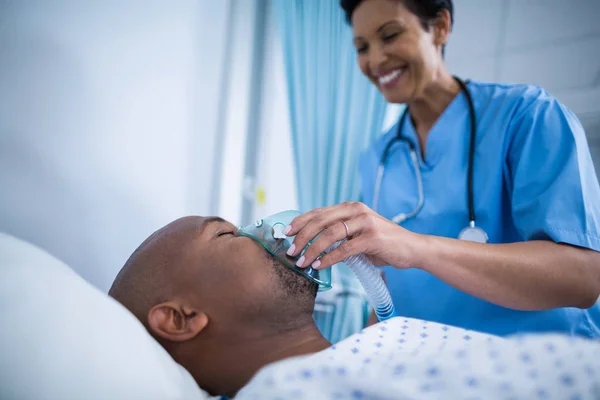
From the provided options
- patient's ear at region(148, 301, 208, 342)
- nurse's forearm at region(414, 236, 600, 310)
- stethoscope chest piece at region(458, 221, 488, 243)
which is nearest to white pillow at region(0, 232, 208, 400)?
patient's ear at region(148, 301, 208, 342)

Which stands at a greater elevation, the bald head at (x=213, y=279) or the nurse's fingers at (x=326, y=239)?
the nurse's fingers at (x=326, y=239)

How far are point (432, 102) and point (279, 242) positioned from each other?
0.80m

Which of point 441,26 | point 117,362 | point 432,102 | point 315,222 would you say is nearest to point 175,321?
point 117,362

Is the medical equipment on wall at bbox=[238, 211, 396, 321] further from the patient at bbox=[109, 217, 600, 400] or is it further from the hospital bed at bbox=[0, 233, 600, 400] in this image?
the hospital bed at bbox=[0, 233, 600, 400]

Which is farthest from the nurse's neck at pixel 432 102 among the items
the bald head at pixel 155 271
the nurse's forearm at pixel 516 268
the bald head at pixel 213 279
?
the bald head at pixel 155 271

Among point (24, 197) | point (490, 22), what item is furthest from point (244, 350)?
point (490, 22)

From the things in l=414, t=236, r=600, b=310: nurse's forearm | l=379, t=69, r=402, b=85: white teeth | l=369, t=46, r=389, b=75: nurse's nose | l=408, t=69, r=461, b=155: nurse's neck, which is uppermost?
l=369, t=46, r=389, b=75: nurse's nose

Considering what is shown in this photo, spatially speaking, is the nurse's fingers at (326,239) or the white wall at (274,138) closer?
the nurse's fingers at (326,239)

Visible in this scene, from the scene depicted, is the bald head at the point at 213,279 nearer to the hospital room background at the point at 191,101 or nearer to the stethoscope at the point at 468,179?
the hospital room background at the point at 191,101

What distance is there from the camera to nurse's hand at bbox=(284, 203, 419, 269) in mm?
731

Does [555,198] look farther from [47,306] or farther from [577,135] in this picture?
[47,306]

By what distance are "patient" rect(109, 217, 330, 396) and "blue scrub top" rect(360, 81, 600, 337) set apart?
520 millimetres

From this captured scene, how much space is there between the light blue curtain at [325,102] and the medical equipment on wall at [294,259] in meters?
0.76

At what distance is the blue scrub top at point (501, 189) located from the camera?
0.91 meters
